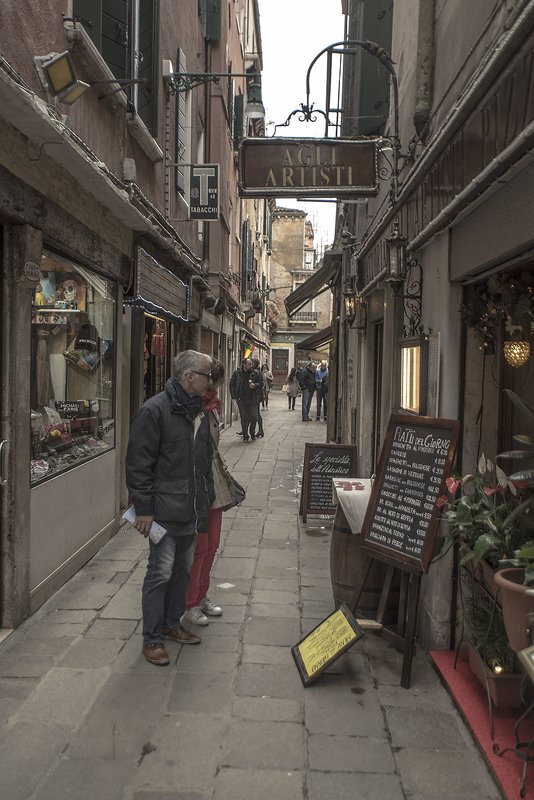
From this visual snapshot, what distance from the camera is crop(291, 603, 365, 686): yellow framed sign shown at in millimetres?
3539

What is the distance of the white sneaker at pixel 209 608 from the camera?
4578 millimetres

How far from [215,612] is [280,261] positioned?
46428mm

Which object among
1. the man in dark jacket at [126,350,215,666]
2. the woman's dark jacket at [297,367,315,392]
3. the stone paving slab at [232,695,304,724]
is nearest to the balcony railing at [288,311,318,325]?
the woman's dark jacket at [297,367,315,392]

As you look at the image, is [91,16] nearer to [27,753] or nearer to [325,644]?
[325,644]

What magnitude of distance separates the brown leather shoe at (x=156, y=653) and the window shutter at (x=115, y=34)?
16.7ft

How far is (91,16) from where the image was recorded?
17.3 feet

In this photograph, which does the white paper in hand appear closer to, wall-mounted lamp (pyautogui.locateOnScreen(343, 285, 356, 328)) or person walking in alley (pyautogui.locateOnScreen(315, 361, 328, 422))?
wall-mounted lamp (pyautogui.locateOnScreen(343, 285, 356, 328))

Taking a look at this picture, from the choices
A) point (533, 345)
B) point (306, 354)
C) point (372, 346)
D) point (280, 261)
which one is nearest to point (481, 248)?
point (533, 345)

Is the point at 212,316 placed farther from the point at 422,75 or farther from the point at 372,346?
the point at 422,75

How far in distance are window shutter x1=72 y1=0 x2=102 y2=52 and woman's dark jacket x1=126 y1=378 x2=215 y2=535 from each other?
327 cm

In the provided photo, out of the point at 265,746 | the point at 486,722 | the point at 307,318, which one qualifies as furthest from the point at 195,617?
the point at 307,318

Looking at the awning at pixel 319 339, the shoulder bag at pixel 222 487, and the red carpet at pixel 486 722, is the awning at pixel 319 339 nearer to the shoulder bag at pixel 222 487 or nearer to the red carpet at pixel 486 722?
the shoulder bag at pixel 222 487

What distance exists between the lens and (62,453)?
5.30 metres

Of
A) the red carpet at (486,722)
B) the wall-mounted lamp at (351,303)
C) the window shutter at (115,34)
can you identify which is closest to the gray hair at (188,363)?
the red carpet at (486,722)
